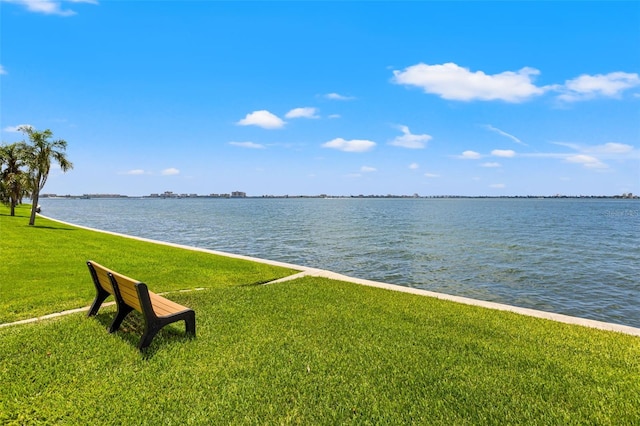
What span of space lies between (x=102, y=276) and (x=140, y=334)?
1.26 metres

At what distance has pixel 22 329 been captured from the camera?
6.26m

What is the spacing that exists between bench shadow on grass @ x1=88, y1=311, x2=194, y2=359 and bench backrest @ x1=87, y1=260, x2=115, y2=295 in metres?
0.68

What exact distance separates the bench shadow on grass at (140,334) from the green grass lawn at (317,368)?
4 cm

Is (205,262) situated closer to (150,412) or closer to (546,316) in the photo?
(150,412)

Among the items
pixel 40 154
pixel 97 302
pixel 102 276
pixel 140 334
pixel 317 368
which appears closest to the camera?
pixel 317 368

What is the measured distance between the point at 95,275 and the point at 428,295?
26.2 ft

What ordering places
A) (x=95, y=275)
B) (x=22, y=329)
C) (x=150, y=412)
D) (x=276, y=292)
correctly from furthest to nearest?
1. (x=276, y=292)
2. (x=95, y=275)
3. (x=22, y=329)
4. (x=150, y=412)

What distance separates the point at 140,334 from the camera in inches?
242

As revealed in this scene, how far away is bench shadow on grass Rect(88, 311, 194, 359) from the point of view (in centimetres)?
566

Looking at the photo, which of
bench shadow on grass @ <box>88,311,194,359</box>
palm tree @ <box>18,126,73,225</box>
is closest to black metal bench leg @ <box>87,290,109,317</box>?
bench shadow on grass @ <box>88,311,194,359</box>

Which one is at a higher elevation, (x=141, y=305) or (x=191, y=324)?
(x=141, y=305)

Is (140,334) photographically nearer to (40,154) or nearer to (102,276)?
(102,276)

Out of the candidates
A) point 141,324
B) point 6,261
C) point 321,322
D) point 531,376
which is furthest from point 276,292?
point 6,261

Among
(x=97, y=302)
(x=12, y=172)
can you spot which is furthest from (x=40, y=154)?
(x=97, y=302)
